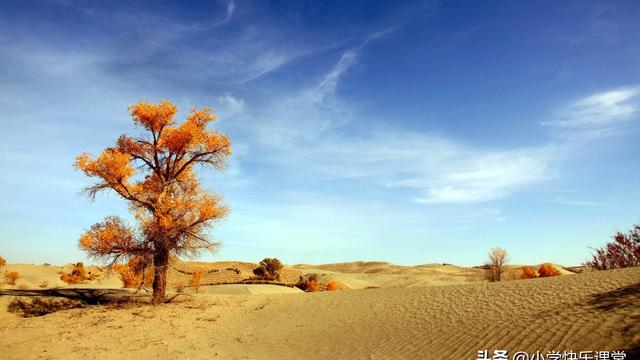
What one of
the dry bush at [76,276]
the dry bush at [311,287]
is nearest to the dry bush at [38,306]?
the dry bush at [311,287]

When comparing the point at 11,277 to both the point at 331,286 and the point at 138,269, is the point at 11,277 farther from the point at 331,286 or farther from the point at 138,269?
the point at 331,286

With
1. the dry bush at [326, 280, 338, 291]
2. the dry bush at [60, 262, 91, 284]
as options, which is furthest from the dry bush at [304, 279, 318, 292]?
the dry bush at [60, 262, 91, 284]

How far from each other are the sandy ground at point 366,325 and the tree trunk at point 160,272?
0.96 m

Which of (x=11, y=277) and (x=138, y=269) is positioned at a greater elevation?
(x=138, y=269)

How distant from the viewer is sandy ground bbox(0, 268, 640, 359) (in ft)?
35.8

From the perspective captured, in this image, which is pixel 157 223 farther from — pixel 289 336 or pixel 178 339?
pixel 289 336

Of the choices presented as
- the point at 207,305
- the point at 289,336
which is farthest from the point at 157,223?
the point at 289,336

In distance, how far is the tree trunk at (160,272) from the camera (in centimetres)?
Answer: 2111

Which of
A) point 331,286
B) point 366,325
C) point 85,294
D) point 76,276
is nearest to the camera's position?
point 366,325

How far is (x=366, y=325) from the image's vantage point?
15438 mm

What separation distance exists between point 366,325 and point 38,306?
15.7 metres

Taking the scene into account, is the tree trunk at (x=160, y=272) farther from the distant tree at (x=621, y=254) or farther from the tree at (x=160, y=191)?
the distant tree at (x=621, y=254)

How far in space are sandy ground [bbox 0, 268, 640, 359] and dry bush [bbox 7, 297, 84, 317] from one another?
583mm

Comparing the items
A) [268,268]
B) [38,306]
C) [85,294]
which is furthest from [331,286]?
[38,306]
